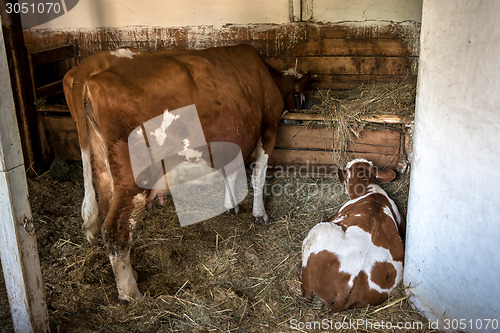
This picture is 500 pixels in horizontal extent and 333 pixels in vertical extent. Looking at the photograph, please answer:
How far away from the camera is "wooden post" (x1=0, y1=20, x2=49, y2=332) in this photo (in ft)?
9.99

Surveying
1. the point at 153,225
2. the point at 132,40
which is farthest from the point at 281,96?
the point at 132,40

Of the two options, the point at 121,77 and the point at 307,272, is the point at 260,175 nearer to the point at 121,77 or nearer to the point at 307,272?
the point at 307,272

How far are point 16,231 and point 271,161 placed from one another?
140 inches

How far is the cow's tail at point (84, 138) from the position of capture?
3.68m

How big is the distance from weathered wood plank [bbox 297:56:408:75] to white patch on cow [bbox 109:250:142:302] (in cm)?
393

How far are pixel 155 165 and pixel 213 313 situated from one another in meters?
1.34

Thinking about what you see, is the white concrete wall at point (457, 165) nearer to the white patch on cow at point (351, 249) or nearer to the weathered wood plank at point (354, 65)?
the white patch on cow at point (351, 249)

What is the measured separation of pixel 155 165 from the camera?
397 cm

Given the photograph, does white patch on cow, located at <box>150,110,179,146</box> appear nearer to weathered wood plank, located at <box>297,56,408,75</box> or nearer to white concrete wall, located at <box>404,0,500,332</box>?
white concrete wall, located at <box>404,0,500,332</box>

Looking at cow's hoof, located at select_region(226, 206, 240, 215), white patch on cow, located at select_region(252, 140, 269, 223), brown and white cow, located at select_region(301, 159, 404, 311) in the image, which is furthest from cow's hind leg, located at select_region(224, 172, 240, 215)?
brown and white cow, located at select_region(301, 159, 404, 311)

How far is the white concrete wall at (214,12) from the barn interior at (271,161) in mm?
17

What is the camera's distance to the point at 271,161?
6121mm

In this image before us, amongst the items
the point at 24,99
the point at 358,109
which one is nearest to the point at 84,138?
the point at 24,99

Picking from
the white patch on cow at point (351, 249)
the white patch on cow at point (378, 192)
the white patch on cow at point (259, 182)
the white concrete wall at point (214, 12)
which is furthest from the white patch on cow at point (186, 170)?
the white concrete wall at point (214, 12)
